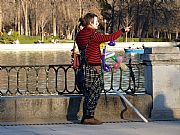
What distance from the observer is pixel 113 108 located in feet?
33.9

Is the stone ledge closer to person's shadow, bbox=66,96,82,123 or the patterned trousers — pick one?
person's shadow, bbox=66,96,82,123

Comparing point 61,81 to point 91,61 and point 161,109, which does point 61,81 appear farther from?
point 91,61

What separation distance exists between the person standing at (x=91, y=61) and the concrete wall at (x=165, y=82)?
4.48ft

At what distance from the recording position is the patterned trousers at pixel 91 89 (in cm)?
948

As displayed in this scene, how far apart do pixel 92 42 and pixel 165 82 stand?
6.55ft

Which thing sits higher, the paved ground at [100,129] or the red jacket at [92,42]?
the red jacket at [92,42]

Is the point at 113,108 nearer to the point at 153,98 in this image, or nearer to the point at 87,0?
the point at 153,98

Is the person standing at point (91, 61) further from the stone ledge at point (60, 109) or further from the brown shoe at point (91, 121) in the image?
the stone ledge at point (60, 109)

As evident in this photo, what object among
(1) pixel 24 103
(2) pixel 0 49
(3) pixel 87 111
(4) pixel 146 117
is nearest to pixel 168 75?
(4) pixel 146 117

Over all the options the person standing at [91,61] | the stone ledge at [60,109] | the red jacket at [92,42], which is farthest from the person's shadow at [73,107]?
the red jacket at [92,42]

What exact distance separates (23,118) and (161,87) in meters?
2.78

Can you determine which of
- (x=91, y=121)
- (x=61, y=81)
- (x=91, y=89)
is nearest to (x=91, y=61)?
(x=91, y=89)

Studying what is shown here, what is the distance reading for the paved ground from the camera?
8695mm

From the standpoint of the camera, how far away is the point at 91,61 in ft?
30.9
